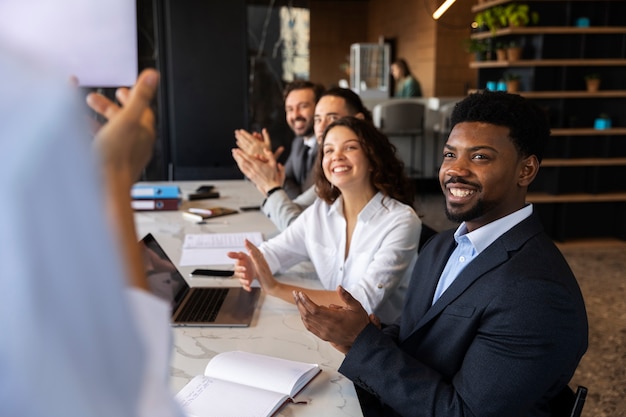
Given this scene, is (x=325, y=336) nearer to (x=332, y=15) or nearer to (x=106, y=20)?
(x=106, y=20)

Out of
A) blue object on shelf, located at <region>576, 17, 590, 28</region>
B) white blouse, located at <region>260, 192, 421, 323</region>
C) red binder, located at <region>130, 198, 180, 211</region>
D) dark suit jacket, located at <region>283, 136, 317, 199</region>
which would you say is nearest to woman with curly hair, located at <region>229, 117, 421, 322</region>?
white blouse, located at <region>260, 192, 421, 323</region>

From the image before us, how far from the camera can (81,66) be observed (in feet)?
1.57

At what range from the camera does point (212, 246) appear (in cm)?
251

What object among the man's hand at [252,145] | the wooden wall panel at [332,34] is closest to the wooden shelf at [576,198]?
the man's hand at [252,145]

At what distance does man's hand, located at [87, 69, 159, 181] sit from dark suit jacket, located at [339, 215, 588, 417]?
93 cm

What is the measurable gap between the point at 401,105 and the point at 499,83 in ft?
5.93

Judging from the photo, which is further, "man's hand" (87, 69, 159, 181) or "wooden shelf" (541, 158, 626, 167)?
"wooden shelf" (541, 158, 626, 167)

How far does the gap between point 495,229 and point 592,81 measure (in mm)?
4350

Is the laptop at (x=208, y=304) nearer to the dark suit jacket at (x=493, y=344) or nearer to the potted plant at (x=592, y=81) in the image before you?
the dark suit jacket at (x=493, y=344)

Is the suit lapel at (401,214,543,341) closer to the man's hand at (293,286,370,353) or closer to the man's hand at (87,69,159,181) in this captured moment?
the man's hand at (293,286,370,353)

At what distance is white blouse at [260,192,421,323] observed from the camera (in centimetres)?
197

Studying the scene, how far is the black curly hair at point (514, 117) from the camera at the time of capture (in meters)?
1.43

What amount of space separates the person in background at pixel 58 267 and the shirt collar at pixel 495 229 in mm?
1138

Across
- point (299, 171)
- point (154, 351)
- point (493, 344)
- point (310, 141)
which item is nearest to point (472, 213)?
point (493, 344)
